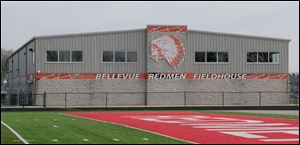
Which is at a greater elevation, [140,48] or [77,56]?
[140,48]

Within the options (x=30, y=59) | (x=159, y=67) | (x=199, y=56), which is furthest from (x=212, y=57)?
(x=30, y=59)

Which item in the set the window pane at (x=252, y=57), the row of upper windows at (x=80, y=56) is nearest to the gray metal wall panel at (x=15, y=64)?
the row of upper windows at (x=80, y=56)

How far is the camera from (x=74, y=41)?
1927 inches

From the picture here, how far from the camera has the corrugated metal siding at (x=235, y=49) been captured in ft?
167

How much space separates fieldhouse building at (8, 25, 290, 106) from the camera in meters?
48.5

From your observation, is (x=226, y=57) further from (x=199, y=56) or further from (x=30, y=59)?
(x=30, y=59)

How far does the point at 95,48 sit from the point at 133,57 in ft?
11.4

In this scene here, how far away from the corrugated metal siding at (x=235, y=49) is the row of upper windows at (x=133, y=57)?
380mm

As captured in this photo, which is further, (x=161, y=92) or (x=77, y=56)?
(x=161, y=92)

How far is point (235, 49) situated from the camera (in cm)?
5166

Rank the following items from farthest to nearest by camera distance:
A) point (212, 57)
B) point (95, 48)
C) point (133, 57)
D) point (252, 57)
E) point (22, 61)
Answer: point (22, 61), point (252, 57), point (212, 57), point (133, 57), point (95, 48)

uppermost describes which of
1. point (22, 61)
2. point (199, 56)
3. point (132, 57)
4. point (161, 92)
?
point (199, 56)

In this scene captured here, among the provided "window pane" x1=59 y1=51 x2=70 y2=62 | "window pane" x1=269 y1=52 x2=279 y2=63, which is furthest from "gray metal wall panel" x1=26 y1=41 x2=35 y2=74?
"window pane" x1=269 y1=52 x2=279 y2=63

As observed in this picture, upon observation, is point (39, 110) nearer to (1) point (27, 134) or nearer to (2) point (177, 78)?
(2) point (177, 78)
